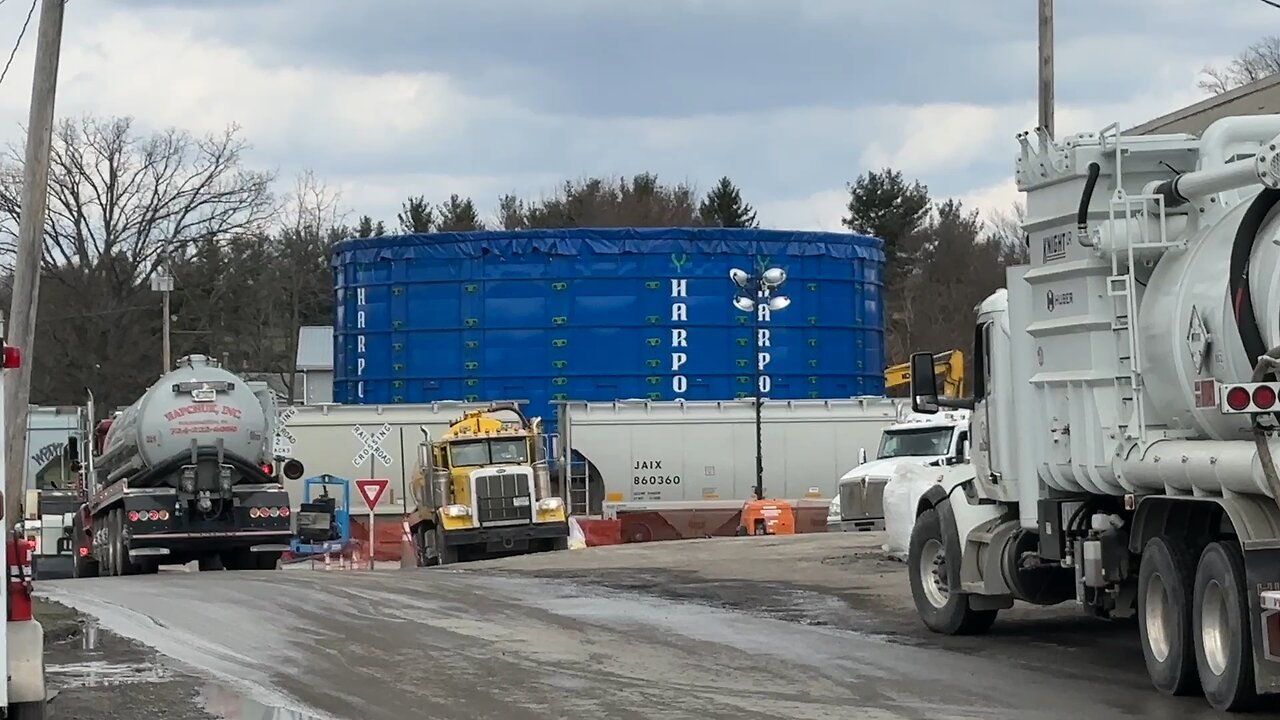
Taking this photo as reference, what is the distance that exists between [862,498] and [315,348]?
52050 millimetres

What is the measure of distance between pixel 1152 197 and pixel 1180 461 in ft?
6.19

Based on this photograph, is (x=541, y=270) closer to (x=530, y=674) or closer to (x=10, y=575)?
(x=530, y=674)

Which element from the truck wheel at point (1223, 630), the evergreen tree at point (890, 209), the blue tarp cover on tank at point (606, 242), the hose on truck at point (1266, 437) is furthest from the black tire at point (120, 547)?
the evergreen tree at point (890, 209)

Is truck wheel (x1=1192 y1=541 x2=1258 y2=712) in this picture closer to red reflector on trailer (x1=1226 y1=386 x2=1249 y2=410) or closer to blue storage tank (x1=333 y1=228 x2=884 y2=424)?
red reflector on trailer (x1=1226 y1=386 x2=1249 y2=410)

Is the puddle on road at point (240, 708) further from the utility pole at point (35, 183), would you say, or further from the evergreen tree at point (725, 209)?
the evergreen tree at point (725, 209)

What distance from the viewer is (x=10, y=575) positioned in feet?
28.3

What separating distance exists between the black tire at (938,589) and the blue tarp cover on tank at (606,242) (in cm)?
2848

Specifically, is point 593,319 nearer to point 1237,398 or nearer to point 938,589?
point 938,589

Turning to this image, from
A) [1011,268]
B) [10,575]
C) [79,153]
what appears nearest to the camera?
[10,575]

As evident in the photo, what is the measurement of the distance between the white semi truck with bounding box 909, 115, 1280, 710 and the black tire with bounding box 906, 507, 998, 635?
1.4 inches

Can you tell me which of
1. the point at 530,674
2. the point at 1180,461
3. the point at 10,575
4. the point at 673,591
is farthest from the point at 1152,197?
the point at 673,591

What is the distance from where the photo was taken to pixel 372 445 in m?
35.3

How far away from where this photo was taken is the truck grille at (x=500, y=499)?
31.2 m

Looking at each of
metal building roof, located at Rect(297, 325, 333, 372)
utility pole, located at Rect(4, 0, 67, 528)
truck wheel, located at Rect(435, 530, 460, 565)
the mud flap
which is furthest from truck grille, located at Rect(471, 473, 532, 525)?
metal building roof, located at Rect(297, 325, 333, 372)
